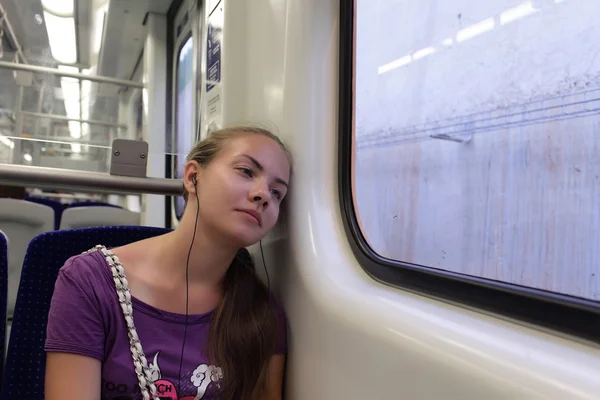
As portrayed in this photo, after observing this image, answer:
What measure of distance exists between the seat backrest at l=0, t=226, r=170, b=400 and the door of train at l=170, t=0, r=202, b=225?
628 mm

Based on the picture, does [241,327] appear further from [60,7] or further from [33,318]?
[60,7]

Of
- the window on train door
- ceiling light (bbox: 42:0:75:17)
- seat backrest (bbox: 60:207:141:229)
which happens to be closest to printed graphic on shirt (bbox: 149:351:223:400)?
the window on train door

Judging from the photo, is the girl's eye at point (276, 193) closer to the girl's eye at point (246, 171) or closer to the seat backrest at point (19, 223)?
the girl's eye at point (246, 171)

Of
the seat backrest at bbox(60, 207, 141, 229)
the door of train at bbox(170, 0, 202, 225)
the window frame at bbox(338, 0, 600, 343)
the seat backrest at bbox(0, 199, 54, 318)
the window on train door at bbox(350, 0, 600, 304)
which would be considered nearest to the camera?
the window frame at bbox(338, 0, 600, 343)

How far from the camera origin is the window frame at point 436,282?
25.5 inches

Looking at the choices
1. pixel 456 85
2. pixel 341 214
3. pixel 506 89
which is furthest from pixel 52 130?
pixel 506 89

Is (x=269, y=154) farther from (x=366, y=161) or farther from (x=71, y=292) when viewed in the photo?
(x=71, y=292)

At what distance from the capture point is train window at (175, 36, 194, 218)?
2.18m

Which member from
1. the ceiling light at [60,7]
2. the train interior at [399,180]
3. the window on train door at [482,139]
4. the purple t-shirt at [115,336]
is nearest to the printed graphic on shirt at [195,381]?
the purple t-shirt at [115,336]

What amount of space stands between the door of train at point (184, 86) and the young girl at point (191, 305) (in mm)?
669

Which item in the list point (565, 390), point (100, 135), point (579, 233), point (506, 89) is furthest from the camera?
point (100, 135)

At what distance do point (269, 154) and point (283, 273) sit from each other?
1.02 feet

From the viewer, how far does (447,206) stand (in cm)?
106

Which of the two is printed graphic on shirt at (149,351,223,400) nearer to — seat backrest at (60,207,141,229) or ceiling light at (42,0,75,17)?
ceiling light at (42,0,75,17)
